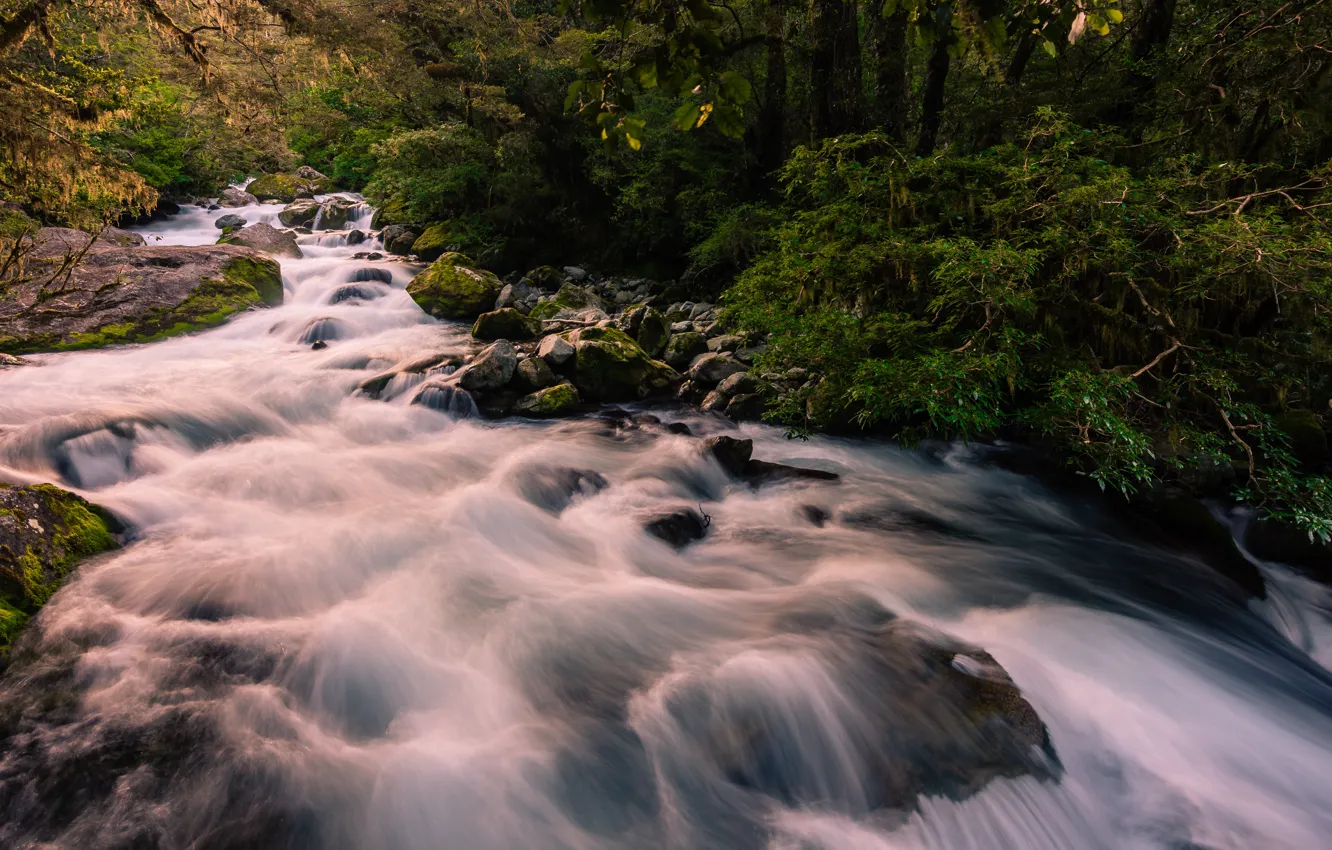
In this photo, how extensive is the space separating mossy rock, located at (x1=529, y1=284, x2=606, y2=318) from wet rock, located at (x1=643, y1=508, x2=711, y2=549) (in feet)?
21.7

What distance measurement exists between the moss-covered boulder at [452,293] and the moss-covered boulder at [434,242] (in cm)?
352

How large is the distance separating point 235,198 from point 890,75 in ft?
79.3

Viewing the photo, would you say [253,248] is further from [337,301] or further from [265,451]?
[265,451]

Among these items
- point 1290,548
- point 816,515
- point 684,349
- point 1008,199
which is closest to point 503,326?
point 684,349

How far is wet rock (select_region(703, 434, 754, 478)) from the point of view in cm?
596

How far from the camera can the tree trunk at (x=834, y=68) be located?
7.94 m

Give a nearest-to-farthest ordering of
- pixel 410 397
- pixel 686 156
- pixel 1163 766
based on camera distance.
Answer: pixel 1163 766, pixel 410 397, pixel 686 156

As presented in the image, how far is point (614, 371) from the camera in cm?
778

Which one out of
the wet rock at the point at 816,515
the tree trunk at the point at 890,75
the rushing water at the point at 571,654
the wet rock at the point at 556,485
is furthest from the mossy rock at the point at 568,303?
the wet rock at the point at 816,515

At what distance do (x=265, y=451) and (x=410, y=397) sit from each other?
1.91 metres

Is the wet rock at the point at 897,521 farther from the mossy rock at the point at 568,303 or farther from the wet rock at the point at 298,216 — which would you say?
the wet rock at the point at 298,216

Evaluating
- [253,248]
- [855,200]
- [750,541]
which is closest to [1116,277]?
[855,200]

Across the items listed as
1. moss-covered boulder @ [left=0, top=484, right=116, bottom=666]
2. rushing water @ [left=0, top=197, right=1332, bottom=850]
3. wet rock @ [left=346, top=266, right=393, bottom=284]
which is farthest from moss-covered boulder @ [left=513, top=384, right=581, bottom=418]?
wet rock @ [left=346, top=266, right=393, bottom=284]

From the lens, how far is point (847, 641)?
3.68 m
